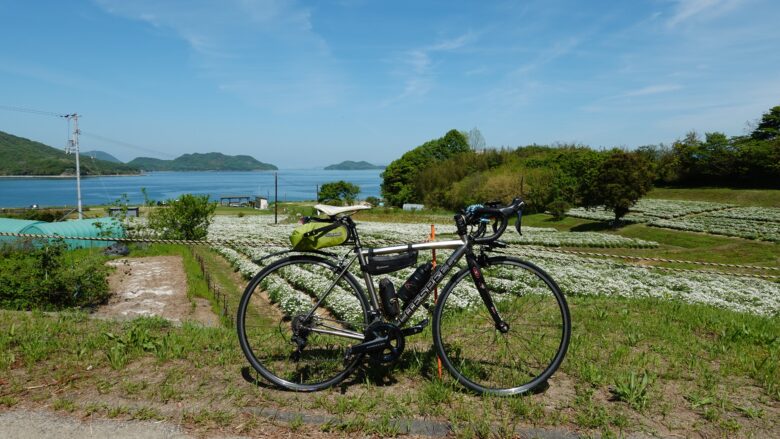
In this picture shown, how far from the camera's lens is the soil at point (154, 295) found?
1348 centimetres

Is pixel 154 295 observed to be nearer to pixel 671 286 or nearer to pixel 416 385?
pixel 416 385

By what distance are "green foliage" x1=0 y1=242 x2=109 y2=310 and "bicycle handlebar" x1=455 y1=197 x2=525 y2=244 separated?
13.2 meters

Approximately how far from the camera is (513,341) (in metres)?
4.57

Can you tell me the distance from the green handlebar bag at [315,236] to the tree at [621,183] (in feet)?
153

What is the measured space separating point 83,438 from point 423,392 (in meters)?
2.56

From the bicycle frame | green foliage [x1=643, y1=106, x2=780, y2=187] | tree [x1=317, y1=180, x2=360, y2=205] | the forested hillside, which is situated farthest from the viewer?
tree [x1=317, y1=180, x2=360, y2=205]

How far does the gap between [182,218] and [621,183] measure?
128 ft

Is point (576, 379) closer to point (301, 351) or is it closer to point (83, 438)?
point (301, 351)

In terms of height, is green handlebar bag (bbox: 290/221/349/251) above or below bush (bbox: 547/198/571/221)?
above

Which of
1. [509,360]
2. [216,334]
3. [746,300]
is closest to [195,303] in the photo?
[216,334]

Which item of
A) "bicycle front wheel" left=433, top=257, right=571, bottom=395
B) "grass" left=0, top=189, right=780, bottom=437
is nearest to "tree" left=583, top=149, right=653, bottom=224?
"grass" left=0, top=189, right=780, bottom=437

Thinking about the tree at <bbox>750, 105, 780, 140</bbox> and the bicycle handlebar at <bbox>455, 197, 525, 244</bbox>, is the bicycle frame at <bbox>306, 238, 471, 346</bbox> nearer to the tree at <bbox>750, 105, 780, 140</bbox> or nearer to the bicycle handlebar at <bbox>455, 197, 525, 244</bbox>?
the bicycle handlebar at <bbox>455, 197, 525, 244</bbox>

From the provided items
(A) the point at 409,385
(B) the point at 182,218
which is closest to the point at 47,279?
(A) the point at 409,385

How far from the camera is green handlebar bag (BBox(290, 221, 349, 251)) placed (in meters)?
4.09
